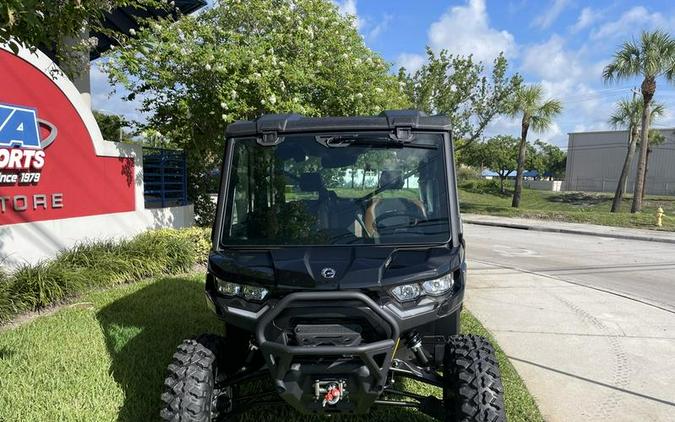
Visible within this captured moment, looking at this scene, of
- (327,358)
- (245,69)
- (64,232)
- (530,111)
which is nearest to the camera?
(327,358)

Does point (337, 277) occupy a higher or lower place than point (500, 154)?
lower

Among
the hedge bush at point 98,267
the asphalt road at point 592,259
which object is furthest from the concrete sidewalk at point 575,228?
the hedge bush at point 98,267

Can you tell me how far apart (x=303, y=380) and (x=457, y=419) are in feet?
2.84

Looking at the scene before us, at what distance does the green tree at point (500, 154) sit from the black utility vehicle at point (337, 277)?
2023 inches

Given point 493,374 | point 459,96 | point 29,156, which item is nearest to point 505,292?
point 493,374

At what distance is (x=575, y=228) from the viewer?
19.1 m

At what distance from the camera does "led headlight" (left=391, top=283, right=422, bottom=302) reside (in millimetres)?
2578

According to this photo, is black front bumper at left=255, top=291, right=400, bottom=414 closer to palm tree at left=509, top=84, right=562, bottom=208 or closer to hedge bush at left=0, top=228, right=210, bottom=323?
hedge bush at left=0, top=228, right=210, bottom=323

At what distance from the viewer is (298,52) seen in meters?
9.91

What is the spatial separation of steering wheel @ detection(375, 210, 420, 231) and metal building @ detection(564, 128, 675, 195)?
2282 inches

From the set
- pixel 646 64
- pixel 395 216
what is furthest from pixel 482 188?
pixel 395 216

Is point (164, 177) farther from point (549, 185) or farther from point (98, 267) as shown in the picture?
point (549, 185)

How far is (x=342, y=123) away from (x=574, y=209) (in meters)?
33.4

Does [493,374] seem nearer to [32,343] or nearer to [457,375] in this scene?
[457,375]
